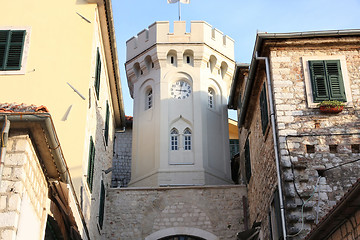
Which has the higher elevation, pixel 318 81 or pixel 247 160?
pixel 318 81

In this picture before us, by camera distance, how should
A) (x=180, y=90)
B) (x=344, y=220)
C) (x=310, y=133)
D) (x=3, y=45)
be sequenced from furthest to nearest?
(x=180, y=90), (x=3, y=45), (x=310, y=133), (x=344, y=220)

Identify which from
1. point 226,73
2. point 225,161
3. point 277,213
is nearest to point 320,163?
point 277,213

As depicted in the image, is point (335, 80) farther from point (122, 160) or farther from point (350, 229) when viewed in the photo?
point (122, 160)

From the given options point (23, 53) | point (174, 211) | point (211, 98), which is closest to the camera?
point (23, 53)

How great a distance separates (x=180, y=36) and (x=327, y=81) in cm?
1300

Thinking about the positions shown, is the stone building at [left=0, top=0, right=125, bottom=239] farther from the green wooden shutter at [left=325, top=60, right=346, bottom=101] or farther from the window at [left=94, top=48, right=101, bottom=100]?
the green wooden shutter at [left=325, top=60, right=346, bottom=101]

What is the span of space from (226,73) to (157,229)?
9542 millimetres

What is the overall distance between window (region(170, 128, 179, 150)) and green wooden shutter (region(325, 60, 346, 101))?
10646 millimetres

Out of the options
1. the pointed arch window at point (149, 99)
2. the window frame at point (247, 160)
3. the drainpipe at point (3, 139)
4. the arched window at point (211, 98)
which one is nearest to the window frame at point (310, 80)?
the window frame at point (247, 160)

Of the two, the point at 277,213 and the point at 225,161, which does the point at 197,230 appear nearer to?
the point at 225,161

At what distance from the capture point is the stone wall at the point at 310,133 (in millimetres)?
14195

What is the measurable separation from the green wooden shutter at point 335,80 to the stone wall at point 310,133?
159 millimetres

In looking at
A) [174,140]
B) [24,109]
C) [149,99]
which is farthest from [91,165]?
[149,99]

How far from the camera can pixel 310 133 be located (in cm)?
1512
